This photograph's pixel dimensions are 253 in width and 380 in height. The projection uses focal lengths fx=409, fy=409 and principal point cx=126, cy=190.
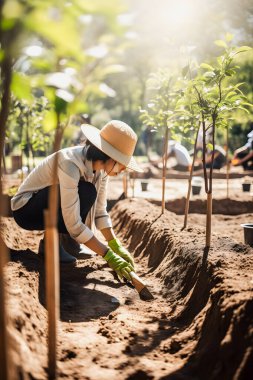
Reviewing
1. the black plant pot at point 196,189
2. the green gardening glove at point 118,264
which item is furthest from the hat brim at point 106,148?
the black plant pot at point 196,189

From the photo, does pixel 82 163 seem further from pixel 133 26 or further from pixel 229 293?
pixel 133 26

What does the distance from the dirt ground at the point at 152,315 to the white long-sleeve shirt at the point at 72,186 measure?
511 mm

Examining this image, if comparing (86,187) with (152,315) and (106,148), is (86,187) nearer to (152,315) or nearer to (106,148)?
(106,148)

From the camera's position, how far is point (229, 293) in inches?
101

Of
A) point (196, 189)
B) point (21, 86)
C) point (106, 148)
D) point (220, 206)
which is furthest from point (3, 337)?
point (196, 189)

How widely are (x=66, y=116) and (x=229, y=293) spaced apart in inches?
63.3

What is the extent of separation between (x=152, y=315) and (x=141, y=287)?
0.31 metres

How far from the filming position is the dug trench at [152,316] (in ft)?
7.16

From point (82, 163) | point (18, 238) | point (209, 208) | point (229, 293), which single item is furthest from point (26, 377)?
point (18, 238)

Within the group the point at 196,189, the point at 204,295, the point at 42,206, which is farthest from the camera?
the point at 196,189

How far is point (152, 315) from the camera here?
321 cm

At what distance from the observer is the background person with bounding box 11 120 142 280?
11.0 ft

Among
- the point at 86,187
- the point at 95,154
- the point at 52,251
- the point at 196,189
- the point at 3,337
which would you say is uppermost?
the point at 95,154

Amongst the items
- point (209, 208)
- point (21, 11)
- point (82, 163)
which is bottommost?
point (209, 208)
